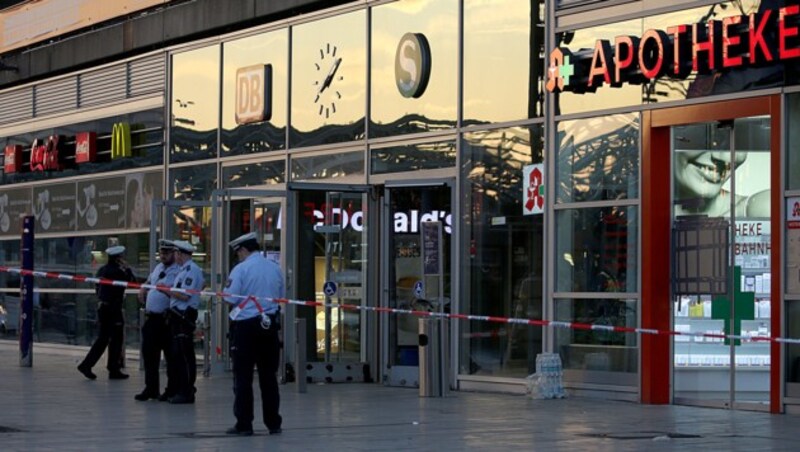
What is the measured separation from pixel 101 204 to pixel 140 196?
1474 mm

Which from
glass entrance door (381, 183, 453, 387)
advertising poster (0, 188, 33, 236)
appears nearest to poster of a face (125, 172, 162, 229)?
advertising poster (0, 188, 33, 236)

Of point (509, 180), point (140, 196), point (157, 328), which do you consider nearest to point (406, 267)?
point (509, 180)

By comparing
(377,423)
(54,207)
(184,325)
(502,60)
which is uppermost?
(502,60)

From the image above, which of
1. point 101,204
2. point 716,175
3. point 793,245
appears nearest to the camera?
point 793,245

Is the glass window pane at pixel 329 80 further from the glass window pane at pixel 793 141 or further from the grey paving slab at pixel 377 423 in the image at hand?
the glass window pane at pixel 793 141

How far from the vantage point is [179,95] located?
87.0 ft

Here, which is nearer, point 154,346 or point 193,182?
point 154,346

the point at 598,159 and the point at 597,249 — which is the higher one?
the point at 598,159

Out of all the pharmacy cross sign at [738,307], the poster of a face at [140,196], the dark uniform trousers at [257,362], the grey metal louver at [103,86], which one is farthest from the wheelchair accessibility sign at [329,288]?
the grey metal louver at [103,86]

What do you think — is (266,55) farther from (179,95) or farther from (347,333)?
(347,333)

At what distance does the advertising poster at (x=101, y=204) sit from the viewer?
28391mm

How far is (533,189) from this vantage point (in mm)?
19250

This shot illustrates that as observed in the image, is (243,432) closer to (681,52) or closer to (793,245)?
(793,245)

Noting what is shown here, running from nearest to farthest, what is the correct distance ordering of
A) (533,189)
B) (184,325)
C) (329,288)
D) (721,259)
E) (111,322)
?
(721,259), (184,325), (533,189), (329,288), (111,322)
